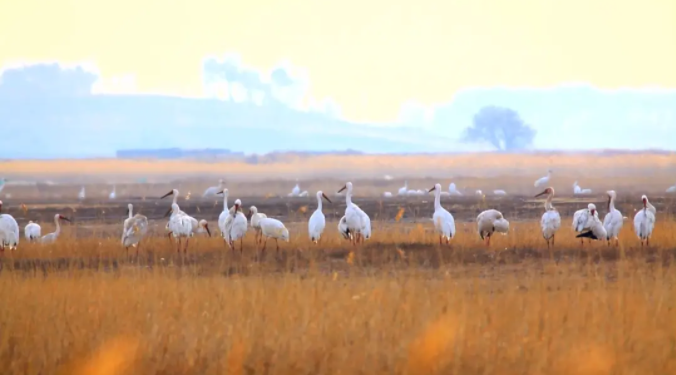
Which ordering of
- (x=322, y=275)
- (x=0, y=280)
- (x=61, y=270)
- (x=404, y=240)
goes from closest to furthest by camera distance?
(x=0, y=280) < (x=322, y=275) < (x=61, y=270) < (x=404, y=240)

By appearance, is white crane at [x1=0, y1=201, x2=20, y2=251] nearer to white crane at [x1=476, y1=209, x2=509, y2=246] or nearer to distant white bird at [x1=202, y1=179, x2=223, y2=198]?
white crane at [x1=476, y1=209, x2=509, y2=246]

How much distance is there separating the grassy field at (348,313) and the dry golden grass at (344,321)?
0.02 metres

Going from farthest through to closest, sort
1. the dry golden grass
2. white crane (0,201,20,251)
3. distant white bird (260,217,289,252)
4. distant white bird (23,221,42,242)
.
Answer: distant white bird (23,221,42,242) → distant white bird (260,217,289,252) → white crane (0,201,20,251) → the dry golden grass

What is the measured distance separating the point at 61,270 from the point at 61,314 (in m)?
5.68

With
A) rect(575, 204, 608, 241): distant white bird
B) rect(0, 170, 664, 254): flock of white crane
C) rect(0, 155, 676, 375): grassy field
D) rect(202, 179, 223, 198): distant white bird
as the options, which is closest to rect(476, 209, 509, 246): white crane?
rect(0, 170, 664, 254): flock of white crane

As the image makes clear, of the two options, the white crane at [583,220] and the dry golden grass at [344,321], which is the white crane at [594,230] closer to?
the white crane at [583,220]

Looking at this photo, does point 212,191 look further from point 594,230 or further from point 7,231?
point 594,230

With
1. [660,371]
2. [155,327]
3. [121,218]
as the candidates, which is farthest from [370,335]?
[121,218]

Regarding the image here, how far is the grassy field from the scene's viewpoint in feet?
27.6

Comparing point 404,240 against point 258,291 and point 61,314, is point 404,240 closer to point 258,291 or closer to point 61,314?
point 258,291

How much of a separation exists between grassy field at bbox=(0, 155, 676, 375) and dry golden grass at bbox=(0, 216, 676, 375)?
24mm

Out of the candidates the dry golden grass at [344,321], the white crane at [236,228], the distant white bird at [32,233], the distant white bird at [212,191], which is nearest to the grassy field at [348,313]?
the dry golden grass at [344,321]

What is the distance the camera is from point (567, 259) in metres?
16.1

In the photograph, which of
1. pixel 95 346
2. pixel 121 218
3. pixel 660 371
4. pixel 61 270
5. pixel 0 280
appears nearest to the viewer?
pixel 660 371
